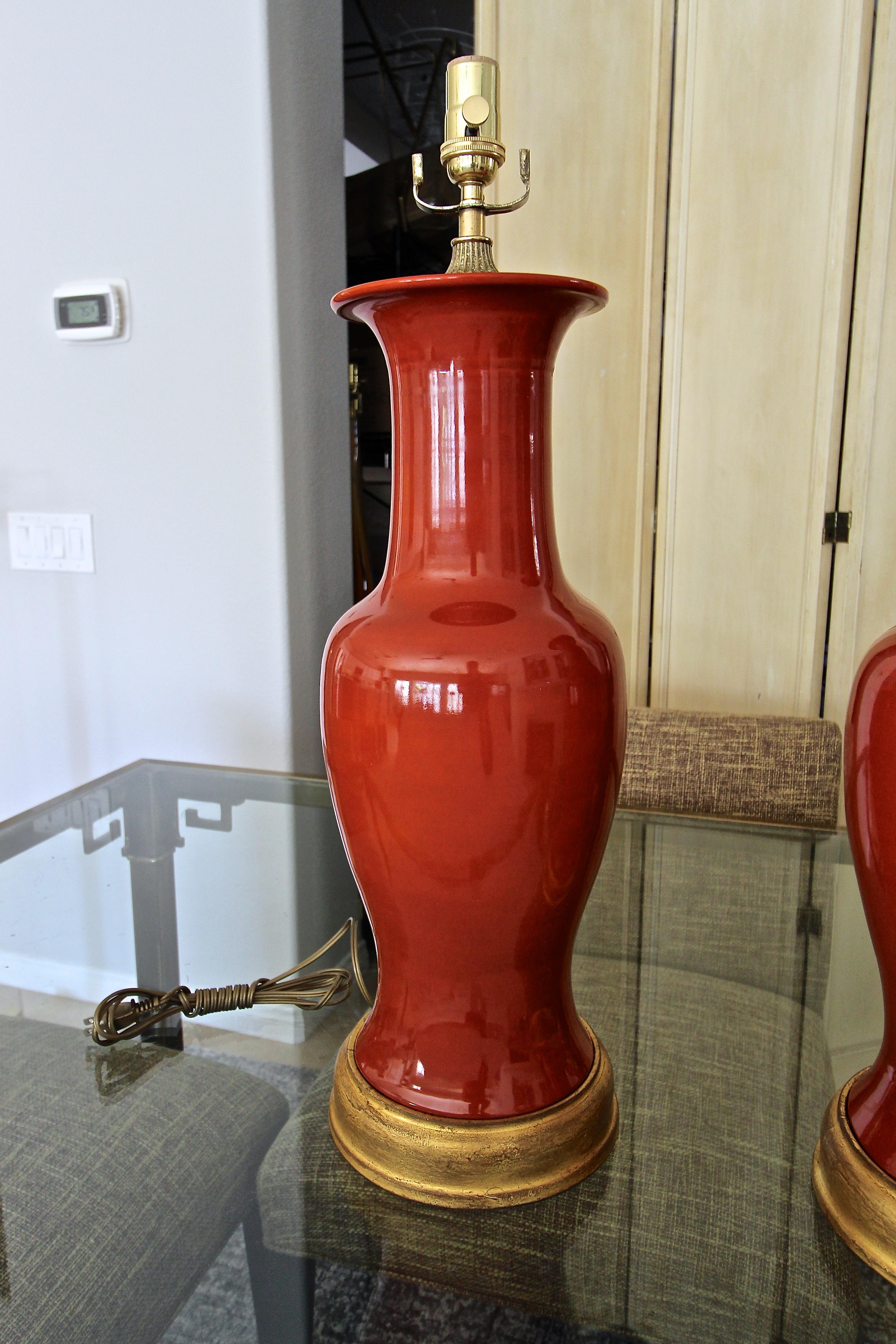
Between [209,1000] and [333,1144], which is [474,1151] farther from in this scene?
[209,1000]

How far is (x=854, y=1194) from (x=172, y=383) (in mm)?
1596

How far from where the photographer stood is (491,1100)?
55cm

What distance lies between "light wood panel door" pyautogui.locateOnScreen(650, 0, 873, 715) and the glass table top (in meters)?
0.82

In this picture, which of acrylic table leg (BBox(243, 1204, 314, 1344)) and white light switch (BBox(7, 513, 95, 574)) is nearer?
acrylic table leg (BBox(243, 1204, 314, 1344))

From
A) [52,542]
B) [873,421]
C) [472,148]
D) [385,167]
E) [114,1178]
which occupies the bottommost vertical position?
[114,1178]

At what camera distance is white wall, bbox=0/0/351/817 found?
1625 millimetres

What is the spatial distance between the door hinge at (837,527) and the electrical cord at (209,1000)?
1322 mm

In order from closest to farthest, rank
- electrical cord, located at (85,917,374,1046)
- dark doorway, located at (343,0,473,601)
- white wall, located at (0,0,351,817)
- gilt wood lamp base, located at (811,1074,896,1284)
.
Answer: gilt wood lamp base, located at (811,1074,896,1284), electrical cord, located at (85,917,374,1046), white wall, located at (0,0,351,817), dark doorway, located at (343,0,473,601)

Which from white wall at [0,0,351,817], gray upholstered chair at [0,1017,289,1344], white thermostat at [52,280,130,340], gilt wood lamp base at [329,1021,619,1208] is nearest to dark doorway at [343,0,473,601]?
white wall at [0,0,351,817]

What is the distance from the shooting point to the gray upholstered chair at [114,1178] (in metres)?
0.52

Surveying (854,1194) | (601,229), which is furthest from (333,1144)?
(601,229)

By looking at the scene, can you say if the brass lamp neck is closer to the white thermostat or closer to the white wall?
the white wall

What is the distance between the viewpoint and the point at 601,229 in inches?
70.7

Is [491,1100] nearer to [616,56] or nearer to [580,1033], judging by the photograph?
[580,1033]
